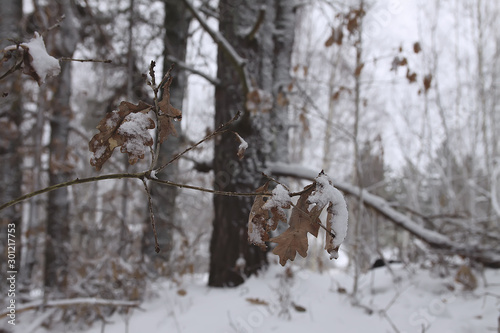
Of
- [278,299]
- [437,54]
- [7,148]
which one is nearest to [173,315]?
[278,299]

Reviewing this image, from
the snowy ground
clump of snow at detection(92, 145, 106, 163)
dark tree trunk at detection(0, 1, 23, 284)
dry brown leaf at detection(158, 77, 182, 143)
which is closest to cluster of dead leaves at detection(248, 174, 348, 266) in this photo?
dry brown leaf at detection(158, 77, 182, 143)

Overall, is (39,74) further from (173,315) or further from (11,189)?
(11,189)

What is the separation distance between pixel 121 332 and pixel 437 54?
1068 centimetres

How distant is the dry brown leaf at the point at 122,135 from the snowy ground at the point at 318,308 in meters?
1.46

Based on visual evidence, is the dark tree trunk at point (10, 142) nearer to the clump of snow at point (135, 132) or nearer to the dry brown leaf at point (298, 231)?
the clump of snow at point (135, 132)

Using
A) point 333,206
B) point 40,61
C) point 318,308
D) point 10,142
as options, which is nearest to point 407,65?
point 318,308

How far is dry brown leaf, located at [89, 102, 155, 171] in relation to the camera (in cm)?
68

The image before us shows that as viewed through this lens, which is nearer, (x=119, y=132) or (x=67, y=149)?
(x=119, y=132)

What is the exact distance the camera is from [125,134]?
673 millimetres

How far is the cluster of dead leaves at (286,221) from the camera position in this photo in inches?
26.6

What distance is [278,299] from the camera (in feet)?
7.01

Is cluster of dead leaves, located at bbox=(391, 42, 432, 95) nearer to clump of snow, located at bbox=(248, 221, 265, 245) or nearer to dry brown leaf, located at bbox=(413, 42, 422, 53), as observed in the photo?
dry brown leaf, located at bbox=(413, 42, 422, 53)

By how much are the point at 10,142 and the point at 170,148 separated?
2.03 m

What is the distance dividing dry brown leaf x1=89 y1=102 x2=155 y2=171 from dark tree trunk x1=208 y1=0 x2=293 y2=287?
1.63 meters
